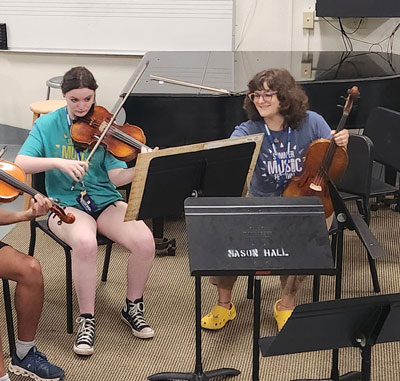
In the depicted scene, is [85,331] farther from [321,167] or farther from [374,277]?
[374,277]

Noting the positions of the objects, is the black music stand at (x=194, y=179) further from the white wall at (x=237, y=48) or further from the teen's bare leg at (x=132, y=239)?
the white wall at (x=237, y=48)

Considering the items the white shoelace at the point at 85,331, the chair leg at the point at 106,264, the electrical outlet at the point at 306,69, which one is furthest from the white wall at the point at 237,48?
the white shoelace at the point at 85,331

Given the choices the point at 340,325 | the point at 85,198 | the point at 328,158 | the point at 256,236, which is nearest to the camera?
the point at 340,325

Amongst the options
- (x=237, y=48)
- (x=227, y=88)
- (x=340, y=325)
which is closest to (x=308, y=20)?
(x=237, y=48)

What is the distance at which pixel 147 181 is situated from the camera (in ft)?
8.22

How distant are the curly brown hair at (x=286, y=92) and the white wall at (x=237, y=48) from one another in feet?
6.94

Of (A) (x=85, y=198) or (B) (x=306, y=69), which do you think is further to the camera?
(B) (x=306, y=69)

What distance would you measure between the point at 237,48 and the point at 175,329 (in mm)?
2467

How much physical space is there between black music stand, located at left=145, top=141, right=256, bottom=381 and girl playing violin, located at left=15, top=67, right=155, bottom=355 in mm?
368

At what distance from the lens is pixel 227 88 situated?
357 cm

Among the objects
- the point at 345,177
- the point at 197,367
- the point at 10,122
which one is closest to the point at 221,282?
the point at 197,367

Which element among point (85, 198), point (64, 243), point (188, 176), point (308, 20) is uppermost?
point (308, 20)

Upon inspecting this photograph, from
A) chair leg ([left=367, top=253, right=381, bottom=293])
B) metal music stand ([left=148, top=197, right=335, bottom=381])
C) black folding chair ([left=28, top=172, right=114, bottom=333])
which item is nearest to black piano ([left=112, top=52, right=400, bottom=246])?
black folding chair ([left=28, top=172, right=114, bottom=333])

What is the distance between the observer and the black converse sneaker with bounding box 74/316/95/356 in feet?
9.49
